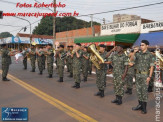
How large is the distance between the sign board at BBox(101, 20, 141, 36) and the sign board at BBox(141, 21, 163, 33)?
24.0 inches

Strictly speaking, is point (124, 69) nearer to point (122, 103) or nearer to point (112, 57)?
point (112, 57)

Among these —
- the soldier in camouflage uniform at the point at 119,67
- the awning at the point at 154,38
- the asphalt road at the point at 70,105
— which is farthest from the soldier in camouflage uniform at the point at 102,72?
the awning at the point at 154,38

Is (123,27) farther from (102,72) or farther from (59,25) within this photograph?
(59,25)

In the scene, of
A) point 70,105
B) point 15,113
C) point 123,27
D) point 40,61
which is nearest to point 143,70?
point 70,105

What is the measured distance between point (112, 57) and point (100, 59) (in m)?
0.46

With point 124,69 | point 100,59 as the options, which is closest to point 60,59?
point 100,59

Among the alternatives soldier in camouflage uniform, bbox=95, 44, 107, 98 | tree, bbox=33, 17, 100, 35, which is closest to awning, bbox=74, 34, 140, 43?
soldier in camouflage uniform, bbox=95, 44, 107, 98

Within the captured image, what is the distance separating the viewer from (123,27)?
18500 millimetres

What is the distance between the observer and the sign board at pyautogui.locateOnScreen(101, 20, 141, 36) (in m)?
17.2

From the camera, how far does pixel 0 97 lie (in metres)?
6.40

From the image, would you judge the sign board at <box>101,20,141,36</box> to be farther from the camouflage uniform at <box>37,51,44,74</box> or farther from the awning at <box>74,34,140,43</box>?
the camouflage uniform at <box>37,51,44,74</box>

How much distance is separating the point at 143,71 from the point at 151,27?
12.0 m

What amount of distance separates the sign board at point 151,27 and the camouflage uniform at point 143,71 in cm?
1121

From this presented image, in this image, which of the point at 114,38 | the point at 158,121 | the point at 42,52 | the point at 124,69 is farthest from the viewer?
the point at 114,38
